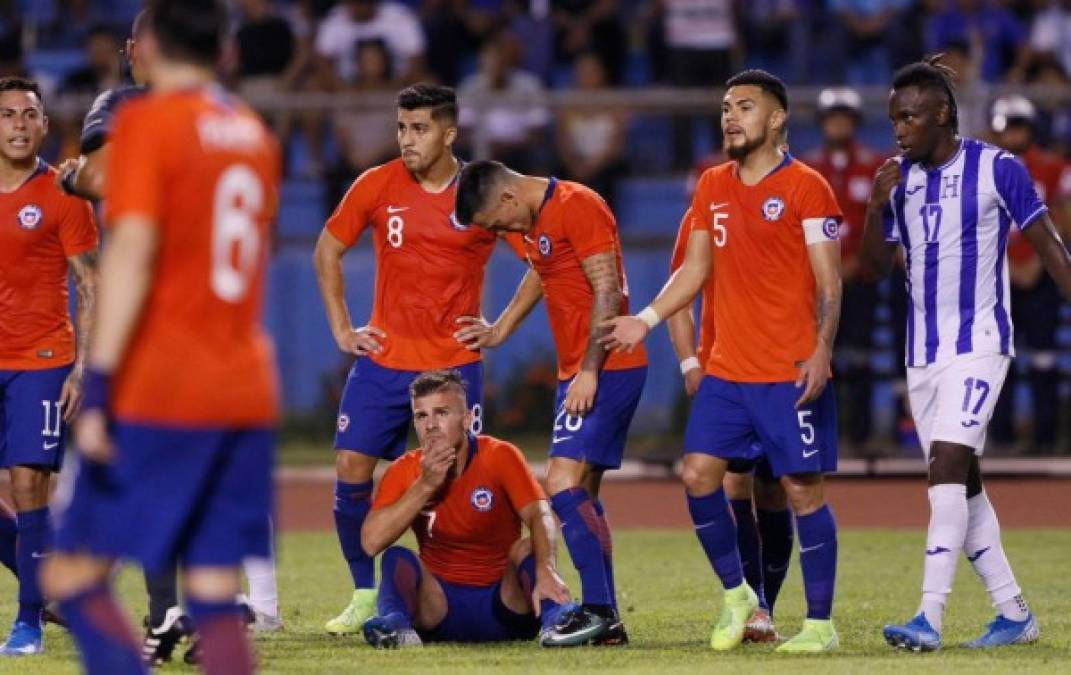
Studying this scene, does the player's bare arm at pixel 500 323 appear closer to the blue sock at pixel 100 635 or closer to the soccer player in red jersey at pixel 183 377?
the soccer player in red jersey at pixel 183 377

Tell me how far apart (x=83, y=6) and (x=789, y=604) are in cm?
1259

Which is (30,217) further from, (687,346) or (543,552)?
(687,346)

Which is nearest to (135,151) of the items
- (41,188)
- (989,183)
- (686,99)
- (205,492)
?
(205,492)

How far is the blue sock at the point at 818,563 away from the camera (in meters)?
8.32

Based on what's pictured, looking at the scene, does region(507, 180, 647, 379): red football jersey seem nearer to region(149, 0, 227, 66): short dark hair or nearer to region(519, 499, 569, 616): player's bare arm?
region(519, 499, 569, 616): player's bare arm

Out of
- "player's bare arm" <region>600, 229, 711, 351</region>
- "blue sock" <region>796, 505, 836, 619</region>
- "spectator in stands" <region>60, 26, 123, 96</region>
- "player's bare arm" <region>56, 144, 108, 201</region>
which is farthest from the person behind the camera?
"spectator in stands" <region>60, 26, 123, 96</region>

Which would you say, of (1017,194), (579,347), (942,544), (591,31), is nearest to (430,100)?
(579,347)

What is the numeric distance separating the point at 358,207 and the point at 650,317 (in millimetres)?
1865

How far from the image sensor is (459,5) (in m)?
19.6

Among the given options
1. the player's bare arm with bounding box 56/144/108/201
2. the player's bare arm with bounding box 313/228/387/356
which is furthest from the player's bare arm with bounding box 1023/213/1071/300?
the player's bare arm with bounding box 56/144/108/201

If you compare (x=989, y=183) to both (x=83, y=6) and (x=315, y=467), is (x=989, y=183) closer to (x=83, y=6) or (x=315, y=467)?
(x=315, y=467)

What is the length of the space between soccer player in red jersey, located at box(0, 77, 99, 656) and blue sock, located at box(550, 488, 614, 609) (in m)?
2.16

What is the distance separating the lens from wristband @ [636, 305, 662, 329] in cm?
829

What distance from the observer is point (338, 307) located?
9656 millimetres
